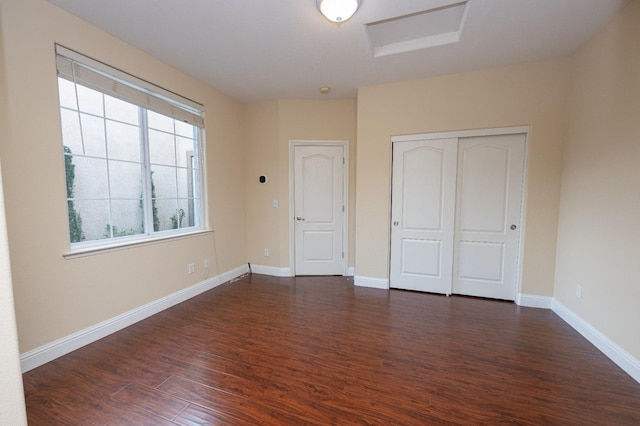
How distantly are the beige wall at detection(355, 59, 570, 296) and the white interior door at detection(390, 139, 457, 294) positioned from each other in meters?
0.15

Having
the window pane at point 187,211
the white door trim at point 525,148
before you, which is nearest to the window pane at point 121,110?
the window pane at point 187,211

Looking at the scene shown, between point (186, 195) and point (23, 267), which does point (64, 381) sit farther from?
point (186, 195)

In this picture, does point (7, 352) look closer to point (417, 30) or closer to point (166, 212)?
point (166, 212)

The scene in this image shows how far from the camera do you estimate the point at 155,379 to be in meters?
1.86

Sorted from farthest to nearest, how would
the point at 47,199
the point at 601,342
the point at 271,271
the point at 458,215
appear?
1. the point at 271,271
2. the point at 458,215
3. the point at 601,342
4. the point at 47,199

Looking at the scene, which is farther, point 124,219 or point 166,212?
point 166,212

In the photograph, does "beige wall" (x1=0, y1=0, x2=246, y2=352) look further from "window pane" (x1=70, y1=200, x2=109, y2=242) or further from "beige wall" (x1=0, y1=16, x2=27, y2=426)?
"beige wall" (x1=0, y1=16, x2=27, y2=426)

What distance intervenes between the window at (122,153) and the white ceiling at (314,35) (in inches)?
18.3

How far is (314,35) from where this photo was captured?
243cm

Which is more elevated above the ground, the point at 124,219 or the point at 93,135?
the point at 93,135

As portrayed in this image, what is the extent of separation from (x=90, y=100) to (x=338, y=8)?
2315mm

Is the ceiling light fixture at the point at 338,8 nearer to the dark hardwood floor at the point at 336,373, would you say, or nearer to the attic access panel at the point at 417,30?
the attic access panel at the point at 417,30

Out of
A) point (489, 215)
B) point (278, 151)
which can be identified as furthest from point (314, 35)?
point (489, 215)

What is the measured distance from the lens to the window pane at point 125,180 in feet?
8.43
